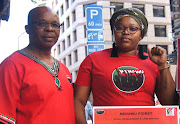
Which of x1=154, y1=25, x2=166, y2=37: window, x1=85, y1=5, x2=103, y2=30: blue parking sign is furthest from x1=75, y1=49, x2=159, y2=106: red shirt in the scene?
x1=154, y1=25, x2=166, y2=37: window

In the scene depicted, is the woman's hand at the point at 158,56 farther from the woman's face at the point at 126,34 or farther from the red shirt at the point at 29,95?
the red shirt at the point at 29,95

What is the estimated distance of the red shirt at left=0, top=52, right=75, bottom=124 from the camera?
208 centimetres

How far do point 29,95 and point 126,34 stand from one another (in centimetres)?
90

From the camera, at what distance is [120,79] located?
2324mm

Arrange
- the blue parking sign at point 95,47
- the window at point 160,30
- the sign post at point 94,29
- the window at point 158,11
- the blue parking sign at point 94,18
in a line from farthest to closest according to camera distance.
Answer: the window at point 158,11 → the window at point 160,30 → the blue parking sign at point 94,18 → the sign post at point 94,29 → the blue parking sign at point 95,47

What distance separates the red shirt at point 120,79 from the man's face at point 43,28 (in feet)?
1.20

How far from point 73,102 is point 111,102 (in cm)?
31

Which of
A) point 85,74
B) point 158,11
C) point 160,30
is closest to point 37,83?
point 85,74

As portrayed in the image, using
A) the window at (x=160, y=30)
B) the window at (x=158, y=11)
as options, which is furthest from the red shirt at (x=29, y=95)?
the window at (x=158, y=11)

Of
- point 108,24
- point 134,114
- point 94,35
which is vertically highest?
point 108,24

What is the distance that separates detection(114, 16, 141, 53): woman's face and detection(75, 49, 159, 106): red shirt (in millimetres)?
105

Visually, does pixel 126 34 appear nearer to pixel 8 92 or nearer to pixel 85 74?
pixel 85 74

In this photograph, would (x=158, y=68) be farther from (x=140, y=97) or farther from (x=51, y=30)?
(x=51, y=30)

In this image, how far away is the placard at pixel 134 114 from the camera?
1.92 meters
